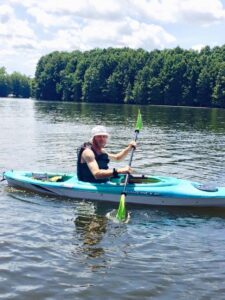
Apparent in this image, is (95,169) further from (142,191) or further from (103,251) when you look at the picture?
(103,251)

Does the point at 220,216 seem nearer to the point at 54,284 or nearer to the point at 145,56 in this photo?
the point at 54,284

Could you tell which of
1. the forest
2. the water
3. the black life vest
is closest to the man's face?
the black life vest

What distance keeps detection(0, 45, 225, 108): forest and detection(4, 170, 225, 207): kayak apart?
2866 inches

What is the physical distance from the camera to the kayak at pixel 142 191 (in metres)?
10.3

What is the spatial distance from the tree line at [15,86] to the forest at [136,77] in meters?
35.4

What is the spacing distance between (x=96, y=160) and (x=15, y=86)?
515 feet

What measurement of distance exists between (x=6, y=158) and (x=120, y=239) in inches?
395

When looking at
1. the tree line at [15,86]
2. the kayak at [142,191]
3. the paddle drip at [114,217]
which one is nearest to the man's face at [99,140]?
the kayak at [142,191]

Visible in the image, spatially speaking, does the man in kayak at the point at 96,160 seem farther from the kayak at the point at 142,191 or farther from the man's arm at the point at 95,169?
the kayak at the point at 142,191

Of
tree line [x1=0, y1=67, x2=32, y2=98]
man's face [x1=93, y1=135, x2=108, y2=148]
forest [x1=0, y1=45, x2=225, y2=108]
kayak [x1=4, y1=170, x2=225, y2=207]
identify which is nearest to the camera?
kayak [x1=4, y1=170, x2=225, y2=207]

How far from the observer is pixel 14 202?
10758mm

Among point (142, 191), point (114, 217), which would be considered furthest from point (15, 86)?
point (114, 217)

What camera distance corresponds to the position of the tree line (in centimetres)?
16150

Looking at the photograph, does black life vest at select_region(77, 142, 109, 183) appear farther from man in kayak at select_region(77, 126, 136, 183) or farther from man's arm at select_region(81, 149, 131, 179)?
man's arm at select_region(81, 149, 131, 179)
